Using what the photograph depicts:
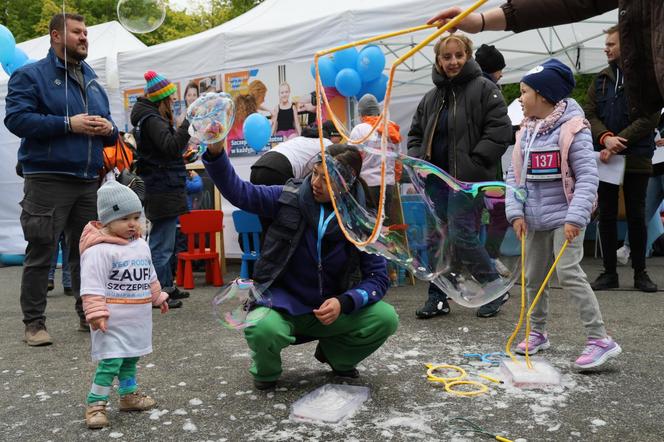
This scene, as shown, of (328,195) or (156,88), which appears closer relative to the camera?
(328,195)

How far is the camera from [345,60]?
6453mm

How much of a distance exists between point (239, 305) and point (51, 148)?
6.52 feet

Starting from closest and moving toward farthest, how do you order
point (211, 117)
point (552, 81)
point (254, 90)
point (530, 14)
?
point (530, 14) → point (211, 117) → point (552, 81) → point (254, 90)

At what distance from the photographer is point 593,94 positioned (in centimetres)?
546

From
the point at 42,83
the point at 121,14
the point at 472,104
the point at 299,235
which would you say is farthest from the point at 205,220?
the point at 299,235

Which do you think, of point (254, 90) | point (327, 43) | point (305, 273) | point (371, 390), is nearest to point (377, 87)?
point (327, 43)

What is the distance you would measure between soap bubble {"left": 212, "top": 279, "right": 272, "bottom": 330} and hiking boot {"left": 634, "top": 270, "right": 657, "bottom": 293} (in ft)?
12.2

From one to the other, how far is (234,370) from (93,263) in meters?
1.04

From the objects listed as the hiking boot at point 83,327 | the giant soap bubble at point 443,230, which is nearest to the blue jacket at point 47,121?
the hiking boot at point 83,327

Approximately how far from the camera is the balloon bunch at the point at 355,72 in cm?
594

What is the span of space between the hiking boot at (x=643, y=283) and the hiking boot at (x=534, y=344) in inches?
84.0

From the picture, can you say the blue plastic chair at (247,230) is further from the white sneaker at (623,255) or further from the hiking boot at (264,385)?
the white sneaker at (623,255)

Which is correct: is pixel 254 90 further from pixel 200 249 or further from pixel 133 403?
pixel 133 403

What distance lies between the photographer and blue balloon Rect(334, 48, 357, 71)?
21.0 ft
